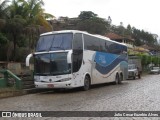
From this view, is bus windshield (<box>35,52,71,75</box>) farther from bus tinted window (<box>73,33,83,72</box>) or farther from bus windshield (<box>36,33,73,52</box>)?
bus tinted window (<box>73,33,83,72</box>)

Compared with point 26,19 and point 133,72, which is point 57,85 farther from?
point 133,72

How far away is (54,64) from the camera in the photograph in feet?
66.3

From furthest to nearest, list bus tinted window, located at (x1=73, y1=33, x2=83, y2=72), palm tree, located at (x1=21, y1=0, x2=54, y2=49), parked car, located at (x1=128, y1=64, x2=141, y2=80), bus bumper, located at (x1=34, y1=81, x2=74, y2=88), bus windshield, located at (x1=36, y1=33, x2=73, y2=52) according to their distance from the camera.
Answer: parked car, located at (x1=128, y1=64, x2=141, y2=80) < palm tree, located at (x1=21, y1=0, x2=54, y2=49) < bus tinted window, located at (x1=73, y1=33, x2=83, y2=72) < bus windshield, located at (x1=36, y1=33, x2=73, y2=52) < bus bumper, located at (x1=34, y1=81, x2=74, y2=88)

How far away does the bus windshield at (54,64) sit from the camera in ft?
65.9

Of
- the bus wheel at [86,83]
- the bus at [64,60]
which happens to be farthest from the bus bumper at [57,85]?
the bus wheel at [86,83]

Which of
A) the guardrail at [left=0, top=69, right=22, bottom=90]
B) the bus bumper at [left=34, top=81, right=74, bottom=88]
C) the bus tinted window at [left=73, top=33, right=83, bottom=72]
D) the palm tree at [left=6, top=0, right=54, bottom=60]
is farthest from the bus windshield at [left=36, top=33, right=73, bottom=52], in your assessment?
the palm tree at [left=6, top=0, right=54, bottom=60]

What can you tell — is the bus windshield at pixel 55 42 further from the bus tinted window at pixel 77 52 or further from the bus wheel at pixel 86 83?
the bus wheel at pixel 86 83

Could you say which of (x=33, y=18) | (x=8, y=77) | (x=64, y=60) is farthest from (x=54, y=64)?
(x=33, y=18)

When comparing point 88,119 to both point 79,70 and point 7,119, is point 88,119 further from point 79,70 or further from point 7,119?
point 79,70

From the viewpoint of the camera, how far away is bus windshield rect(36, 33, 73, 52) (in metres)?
20.4

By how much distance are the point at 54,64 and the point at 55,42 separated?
1.38 meters

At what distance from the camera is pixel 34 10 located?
118 ft

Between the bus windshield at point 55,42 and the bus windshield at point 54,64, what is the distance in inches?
18.0

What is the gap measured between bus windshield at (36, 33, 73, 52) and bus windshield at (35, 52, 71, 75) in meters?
0.46
